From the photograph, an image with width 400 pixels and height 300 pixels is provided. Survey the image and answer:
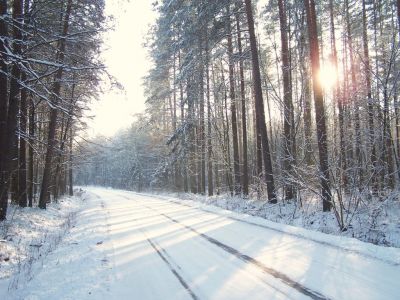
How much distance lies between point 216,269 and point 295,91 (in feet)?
72.8

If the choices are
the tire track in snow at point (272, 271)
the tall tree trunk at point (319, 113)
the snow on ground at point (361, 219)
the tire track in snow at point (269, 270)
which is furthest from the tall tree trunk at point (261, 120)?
the tire track in snow at point (272, 271)

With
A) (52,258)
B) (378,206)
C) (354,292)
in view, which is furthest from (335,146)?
(52,258)

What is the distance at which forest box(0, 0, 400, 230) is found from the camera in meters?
10.4

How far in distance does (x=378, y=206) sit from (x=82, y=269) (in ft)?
23.7

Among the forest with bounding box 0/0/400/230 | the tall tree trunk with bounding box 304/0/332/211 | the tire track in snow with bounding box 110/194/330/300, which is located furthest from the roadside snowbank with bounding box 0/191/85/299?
the tall tree trunk with bounding box 304/0/332/211

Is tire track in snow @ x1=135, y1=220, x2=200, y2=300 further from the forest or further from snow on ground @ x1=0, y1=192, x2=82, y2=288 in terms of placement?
the forest

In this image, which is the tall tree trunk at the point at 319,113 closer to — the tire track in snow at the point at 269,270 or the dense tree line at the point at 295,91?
the dense tree line at the point at 295,91

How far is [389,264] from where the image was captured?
579cm

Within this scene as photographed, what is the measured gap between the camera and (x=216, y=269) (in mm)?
6152

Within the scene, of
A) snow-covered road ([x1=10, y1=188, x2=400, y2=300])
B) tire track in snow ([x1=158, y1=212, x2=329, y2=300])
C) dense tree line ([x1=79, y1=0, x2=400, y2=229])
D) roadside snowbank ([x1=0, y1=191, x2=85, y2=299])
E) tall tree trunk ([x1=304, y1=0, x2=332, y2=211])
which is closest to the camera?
tire track in snow ([x1=158, y1=212, x2=329, y2=300])

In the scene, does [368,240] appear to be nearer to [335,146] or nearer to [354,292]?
[335,146]

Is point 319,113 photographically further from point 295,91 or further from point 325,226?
point 295,91

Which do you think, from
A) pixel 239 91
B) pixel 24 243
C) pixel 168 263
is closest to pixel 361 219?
pixel 168 263

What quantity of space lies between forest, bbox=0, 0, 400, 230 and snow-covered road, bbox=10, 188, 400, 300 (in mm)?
2738
